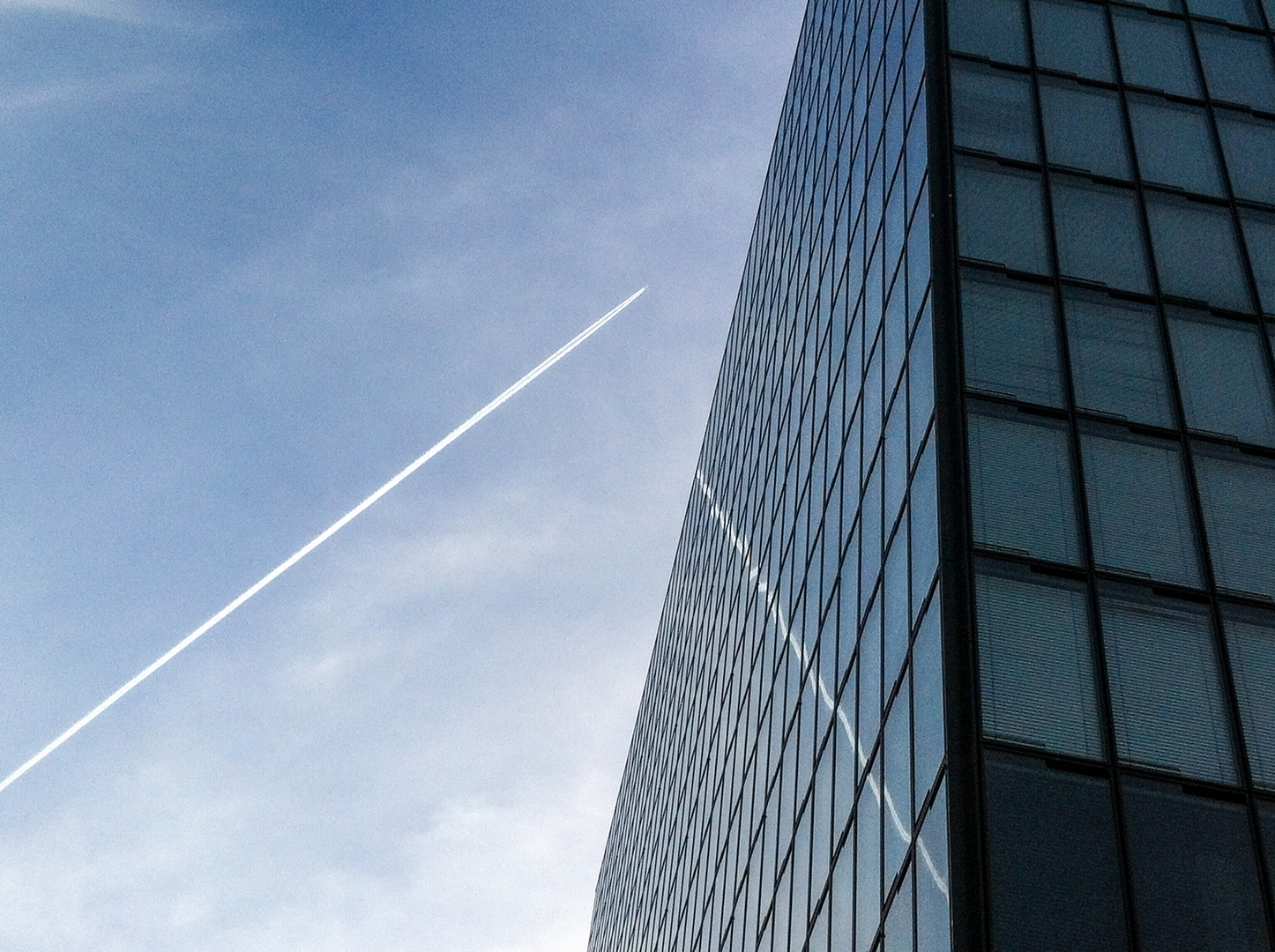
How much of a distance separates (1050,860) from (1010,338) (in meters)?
8.04

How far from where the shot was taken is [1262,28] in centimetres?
2639

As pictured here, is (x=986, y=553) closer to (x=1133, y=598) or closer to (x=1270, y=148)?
(x=1133, y=598)

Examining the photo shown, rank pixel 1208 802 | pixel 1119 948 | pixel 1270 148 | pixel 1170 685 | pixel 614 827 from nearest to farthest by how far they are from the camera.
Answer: pixel 1119 948 < pixel 1208 802 < pixel 1170 685 < pixel 1270 148 < pixel 614 827

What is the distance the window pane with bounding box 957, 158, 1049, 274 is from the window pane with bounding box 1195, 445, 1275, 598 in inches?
158

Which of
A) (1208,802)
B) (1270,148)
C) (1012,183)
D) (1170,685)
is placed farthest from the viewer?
(1270,148)

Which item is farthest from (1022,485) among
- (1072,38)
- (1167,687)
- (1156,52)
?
(1156,52)

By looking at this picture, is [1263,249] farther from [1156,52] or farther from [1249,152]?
[1156,52]

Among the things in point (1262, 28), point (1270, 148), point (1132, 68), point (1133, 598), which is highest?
point (1262, 28)

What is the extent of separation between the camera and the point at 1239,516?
17906mm

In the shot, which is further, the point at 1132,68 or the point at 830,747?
the point at 1132,68

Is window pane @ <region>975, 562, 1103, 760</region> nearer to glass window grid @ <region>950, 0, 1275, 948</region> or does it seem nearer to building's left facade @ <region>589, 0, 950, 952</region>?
glass window grid @ <region>950, 0, 1275, 948</region>

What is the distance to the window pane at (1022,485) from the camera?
17.0 metres

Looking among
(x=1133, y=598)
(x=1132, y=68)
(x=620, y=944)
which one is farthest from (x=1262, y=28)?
(x=620, y=944)

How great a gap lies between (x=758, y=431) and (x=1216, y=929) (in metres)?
26.9
